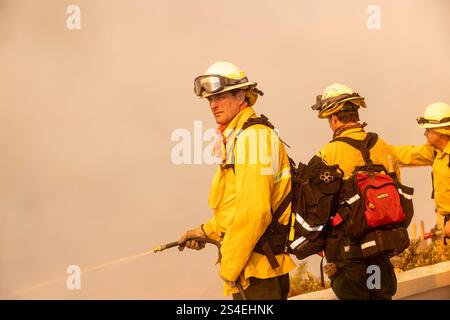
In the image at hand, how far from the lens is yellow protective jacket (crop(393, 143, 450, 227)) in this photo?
15.0ft

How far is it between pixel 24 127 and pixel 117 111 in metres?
0.69

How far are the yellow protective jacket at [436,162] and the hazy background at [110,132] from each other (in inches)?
49.2

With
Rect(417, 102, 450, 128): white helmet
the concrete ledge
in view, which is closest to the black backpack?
the concrete ledge

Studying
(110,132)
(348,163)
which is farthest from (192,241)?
(110,132)

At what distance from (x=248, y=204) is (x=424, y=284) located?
2669mm

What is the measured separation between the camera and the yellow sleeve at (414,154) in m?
4.70

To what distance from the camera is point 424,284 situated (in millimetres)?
5121

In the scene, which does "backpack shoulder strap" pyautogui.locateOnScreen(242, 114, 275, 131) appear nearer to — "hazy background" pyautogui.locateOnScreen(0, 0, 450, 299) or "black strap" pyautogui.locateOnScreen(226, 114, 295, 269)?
"black strap" pyautogui.locateOnScreen(226, 114, 295, 269)

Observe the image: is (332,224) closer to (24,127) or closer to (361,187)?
(361,187)

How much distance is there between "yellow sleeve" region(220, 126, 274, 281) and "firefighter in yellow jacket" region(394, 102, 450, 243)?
1964 millimetres

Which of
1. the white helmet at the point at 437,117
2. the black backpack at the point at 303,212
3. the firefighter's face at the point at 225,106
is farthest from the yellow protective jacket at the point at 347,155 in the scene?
the white helmet at the point at 437,117

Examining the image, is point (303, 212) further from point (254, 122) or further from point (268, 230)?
point (254, 122)

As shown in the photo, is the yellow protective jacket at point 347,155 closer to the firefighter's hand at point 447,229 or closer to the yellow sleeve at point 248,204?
the yellow sleeve at point 248,204
